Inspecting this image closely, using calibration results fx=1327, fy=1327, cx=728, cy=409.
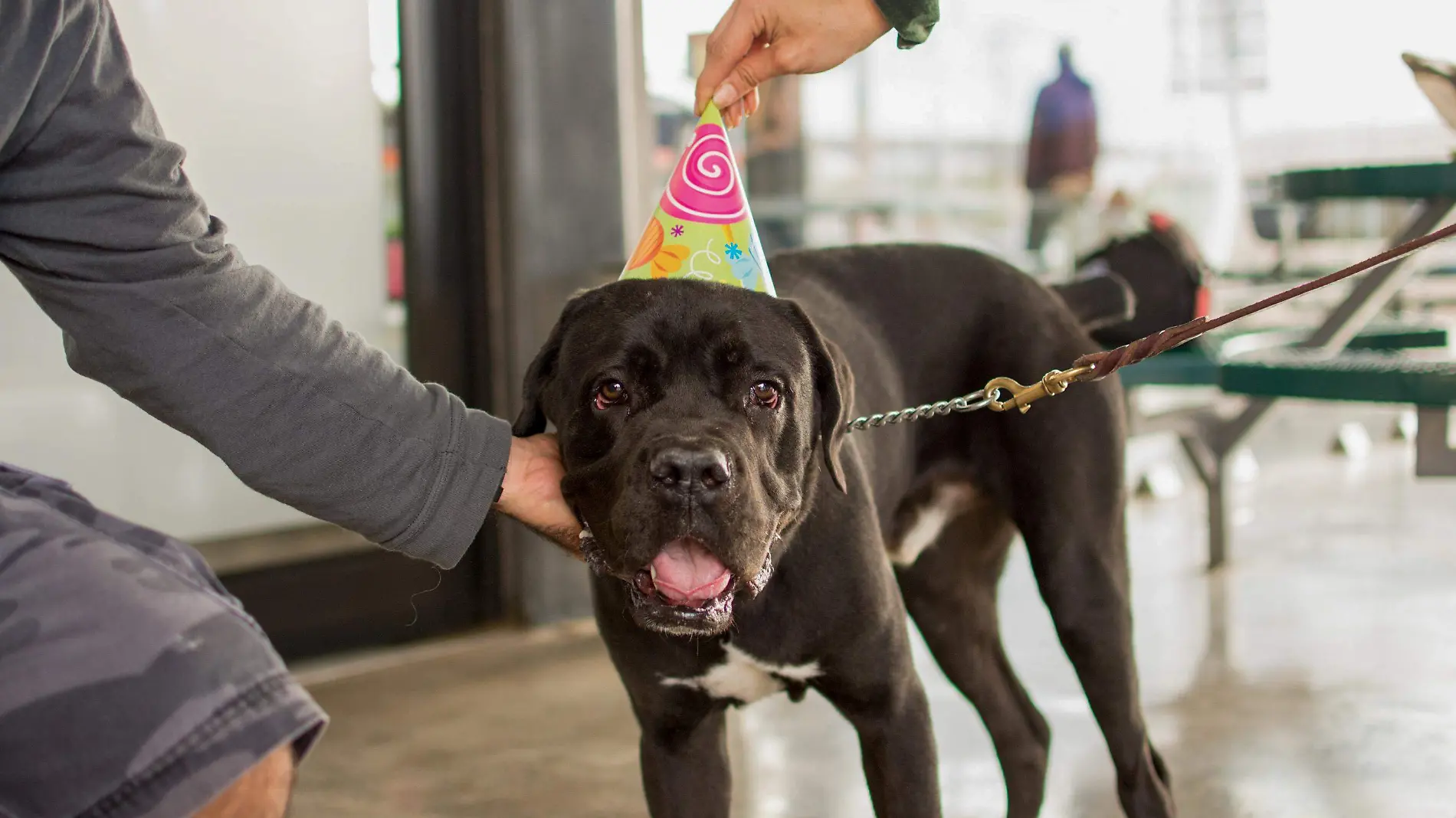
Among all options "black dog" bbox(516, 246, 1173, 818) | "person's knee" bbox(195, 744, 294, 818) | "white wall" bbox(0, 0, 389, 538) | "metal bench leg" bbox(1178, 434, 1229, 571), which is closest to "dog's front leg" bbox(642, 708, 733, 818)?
"black dog" bbox(516, 246, 1173, 818)

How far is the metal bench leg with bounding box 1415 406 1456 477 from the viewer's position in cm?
372

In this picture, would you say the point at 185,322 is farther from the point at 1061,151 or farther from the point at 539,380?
the point at 1061,151

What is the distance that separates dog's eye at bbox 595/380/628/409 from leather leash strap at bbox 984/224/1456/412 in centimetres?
64

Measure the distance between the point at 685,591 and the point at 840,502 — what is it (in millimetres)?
436

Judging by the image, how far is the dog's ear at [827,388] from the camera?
2.16 m

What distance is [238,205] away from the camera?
13.3 ft

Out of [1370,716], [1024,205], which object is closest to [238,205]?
[1370,716]

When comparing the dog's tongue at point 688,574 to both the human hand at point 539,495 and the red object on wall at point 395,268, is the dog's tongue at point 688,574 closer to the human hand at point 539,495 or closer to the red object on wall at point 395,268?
the human hand at point 539,495

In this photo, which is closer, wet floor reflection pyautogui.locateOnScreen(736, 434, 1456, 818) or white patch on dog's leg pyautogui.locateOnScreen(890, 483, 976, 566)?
white patch on dog's leg pyautogui.locateOnScreen(890, 483, 976, 566)

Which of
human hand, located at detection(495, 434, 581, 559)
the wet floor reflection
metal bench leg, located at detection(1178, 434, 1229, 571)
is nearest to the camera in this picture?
human hand, located at detection(495, 434, 581, 559)

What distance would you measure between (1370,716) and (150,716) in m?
3.23

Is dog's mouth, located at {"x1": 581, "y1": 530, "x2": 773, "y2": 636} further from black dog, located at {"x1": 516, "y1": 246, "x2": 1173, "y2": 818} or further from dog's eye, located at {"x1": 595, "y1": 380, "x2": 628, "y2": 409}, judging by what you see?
dog's eye, located at {"x1": 595, "y1": 380, "x2": 628, "y2": 409}

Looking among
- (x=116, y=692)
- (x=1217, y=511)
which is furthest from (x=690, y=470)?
(x=1217, y=511)

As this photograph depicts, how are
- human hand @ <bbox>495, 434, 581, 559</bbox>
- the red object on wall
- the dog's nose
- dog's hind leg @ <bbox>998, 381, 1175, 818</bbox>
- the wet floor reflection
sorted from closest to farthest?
the dog's nose < human hand @ <bbox>495, 434, 581, 559</bbox> < dog's hind leg @ <bbox>998, 381, 1175, 818</bbox> < the wet floor reflection < the red object on wall
